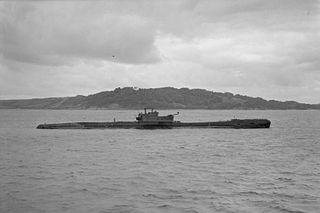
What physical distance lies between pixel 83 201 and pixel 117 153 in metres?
28.2

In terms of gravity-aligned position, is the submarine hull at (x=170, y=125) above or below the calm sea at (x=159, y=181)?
above

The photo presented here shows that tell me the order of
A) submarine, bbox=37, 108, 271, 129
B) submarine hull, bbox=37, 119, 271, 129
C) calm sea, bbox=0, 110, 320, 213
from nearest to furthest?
calm sea, bbox=0, 110, 320, 213, submarine, bbox=37, 108, 271, 129, submarine hull, bbox=37, 119, 271, 129

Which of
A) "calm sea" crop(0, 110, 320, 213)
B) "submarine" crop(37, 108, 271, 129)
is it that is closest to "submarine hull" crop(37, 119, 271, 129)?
"submarine" crop(37, 108, 271, 129)

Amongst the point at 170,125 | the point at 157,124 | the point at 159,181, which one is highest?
the point at 157,124

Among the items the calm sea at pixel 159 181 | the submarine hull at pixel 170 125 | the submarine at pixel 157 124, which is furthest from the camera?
the submarine hull at pixel 170 125

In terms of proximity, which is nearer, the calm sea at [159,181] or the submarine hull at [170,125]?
the calm sea at [159,181]

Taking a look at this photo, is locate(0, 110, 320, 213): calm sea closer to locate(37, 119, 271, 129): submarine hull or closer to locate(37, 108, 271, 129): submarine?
locate(37, 108, 271, 129): submarine

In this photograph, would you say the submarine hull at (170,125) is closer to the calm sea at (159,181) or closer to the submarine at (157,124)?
the submarine at (157,124)

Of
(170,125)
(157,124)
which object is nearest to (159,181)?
(157,124)

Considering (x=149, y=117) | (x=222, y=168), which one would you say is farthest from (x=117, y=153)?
(x=149, y=117)

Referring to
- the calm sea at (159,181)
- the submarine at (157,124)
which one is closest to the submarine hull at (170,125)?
the submarine at (157,124)

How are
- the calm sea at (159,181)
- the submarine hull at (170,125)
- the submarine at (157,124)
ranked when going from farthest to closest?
1. the submarine hull at (170,125)
2. the submarine at (157,124)
3. the calm sea at (159,181)

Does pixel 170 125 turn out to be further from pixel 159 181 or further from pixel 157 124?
pixel 159 181

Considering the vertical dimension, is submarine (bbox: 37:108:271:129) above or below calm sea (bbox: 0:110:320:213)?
above
